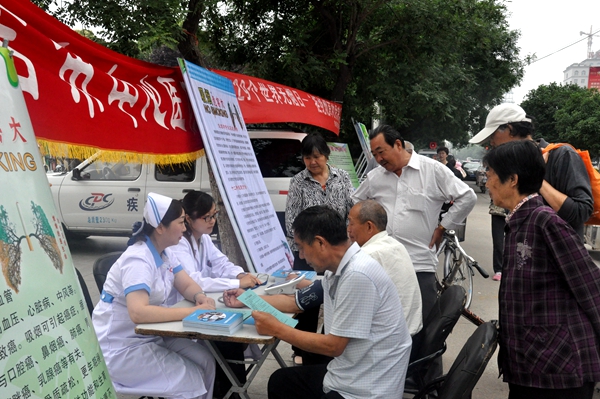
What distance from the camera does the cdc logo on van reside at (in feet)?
24.9

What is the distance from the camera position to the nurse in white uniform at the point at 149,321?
99.7 inches

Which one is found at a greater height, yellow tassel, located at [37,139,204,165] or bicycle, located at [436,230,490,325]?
yellow tassel, located at [37,139,204,165]

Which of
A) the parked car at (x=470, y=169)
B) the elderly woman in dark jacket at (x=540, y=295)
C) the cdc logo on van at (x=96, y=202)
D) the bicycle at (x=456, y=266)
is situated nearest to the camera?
the elderly woman in dark jacket at (x=540, y=295)

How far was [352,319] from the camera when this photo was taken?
2004 mm

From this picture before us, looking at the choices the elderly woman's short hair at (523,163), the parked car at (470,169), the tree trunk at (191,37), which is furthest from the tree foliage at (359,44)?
the parked car at (470,169)

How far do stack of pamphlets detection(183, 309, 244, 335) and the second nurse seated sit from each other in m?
0.70

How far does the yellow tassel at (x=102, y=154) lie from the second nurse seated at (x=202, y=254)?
1.53 feet

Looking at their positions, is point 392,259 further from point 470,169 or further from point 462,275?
point 470,169

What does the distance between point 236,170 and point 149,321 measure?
1.86m

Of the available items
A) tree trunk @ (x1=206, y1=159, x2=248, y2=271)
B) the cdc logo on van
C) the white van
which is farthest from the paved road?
tree trunk @ (x1=206, y1=159, x2=248, y2=271)

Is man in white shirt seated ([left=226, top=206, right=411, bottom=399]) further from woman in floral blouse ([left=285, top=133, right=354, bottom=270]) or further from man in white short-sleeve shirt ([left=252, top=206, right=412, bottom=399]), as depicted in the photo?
woman in floral blouse ([left=285, top=133, right=354, bottom=270])

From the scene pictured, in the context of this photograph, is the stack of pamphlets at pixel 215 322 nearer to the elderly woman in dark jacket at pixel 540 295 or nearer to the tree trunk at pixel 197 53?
the elderly woman in dark jacket at pixel 540 295

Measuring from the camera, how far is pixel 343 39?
795 centimetres

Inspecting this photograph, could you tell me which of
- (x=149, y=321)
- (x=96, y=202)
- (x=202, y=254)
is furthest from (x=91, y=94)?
(x=96, y=202)
